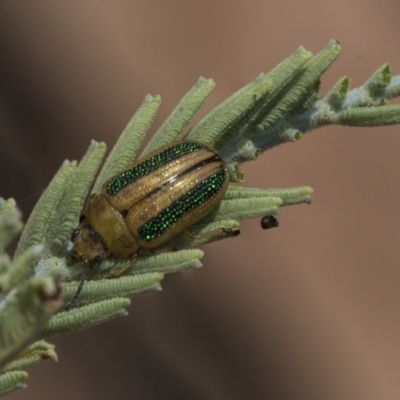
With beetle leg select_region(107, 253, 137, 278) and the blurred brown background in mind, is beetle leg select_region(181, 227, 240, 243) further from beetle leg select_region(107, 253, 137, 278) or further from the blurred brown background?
the blurred brown background

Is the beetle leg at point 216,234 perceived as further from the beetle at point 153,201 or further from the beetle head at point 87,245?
the beetle head at point 87,245

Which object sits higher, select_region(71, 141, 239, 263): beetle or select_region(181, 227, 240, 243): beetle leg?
select_region(71, 141, 239, 263): beetle

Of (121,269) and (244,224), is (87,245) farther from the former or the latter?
(244,224)

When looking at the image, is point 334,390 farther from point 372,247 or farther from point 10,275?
point 10,275

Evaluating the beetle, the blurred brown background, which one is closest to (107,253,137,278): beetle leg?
the beetle

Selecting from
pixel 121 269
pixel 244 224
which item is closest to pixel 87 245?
pixel 121 269

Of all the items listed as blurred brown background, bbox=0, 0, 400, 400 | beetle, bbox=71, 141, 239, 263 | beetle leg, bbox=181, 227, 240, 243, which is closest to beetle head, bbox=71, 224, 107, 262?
beetle, bbox=71, 141, 239, 263

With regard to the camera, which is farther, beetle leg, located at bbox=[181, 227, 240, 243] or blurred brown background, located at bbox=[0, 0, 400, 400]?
blurred brown background, located at bbox=[0, 0, 400, 400]
